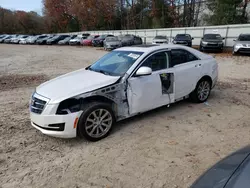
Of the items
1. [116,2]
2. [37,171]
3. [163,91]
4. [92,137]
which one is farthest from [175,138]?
[116,2]

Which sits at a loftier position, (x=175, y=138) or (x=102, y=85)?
(x=102, y=85)

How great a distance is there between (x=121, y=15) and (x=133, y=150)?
46.1m

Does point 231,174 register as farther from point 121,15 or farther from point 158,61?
point 121,15

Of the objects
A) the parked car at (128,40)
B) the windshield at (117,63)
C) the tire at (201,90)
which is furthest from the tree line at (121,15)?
the windshield at (117,63)

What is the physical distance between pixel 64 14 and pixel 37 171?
63066 millimetres

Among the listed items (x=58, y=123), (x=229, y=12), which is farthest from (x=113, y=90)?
(x=229, y=12)

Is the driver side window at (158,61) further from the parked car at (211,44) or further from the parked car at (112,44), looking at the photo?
the parked car at (112,44)

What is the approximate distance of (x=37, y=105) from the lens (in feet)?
11.0

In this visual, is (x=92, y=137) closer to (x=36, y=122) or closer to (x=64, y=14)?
(x=36, y=122)

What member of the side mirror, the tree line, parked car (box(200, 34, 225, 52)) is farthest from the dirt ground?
the tree line

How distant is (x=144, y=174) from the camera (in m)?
2.68

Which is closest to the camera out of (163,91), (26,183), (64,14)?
(26,183)

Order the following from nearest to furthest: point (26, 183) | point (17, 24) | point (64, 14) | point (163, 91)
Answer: point (26, 183)
point (163, 91)
point (64, 14)
point (17, 24)

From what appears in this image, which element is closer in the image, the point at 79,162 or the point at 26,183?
the point at 26,183
